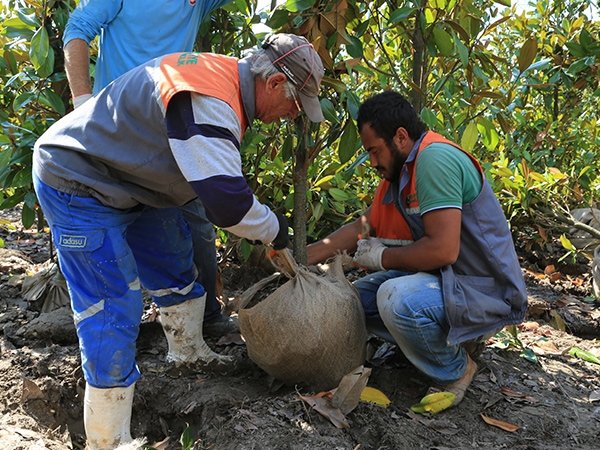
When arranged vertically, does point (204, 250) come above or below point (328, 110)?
below

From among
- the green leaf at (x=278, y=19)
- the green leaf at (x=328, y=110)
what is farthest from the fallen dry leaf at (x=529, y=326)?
the green leaf at (x=278, y=19)

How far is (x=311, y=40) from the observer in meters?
2.37

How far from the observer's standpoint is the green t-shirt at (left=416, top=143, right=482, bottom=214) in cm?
216

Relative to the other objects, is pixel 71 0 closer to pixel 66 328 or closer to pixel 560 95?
pixel 66 328

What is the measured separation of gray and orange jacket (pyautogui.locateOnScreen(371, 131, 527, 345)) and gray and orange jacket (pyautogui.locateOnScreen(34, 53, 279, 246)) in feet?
2.22

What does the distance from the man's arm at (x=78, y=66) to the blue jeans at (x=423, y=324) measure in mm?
1504

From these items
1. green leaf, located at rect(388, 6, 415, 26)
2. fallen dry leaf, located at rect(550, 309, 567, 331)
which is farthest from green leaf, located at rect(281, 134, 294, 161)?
fallen dry leaf, located at rect(550, 309, 567, 331)

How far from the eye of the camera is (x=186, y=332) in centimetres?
250

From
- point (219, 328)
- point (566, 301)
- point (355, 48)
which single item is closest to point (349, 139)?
point (355, 48)

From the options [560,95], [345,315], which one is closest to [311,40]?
[345,315]

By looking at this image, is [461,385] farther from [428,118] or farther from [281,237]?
[428,118]

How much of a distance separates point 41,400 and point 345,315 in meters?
1.30

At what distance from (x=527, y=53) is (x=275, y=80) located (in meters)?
1.69

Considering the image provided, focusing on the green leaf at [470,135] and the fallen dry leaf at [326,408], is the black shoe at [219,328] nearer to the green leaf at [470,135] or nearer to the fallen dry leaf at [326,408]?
the fallen dry leaf at [326,408]
